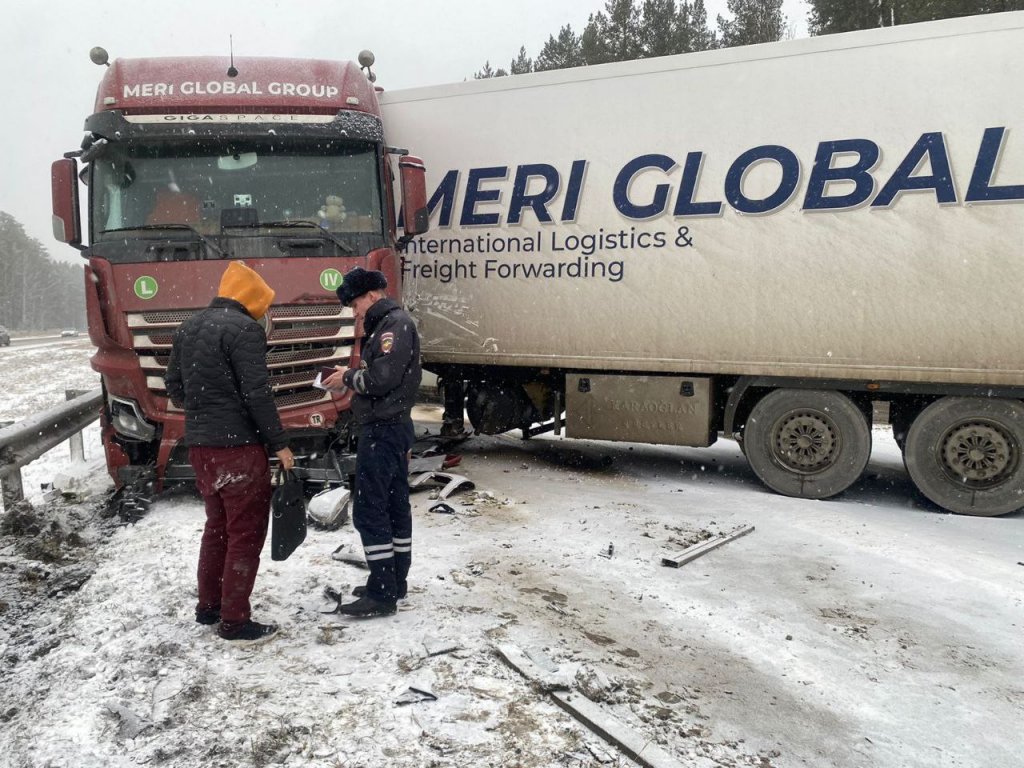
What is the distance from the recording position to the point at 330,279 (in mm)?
6438

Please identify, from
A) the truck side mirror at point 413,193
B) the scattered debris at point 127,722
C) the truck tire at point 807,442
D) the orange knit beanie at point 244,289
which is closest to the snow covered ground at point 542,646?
the scattered debris at point 127,722

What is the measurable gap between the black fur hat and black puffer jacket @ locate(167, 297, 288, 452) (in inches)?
22.3

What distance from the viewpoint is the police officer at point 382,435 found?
167 inches

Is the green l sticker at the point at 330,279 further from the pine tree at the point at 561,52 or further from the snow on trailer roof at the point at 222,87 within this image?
the pine tree at the point at 561,52

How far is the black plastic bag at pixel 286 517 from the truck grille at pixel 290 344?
2.09m

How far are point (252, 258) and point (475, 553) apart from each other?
302cm

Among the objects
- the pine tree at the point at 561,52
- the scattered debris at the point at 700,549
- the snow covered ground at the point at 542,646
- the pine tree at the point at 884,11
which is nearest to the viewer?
the snow covered ground at the point at 542,646

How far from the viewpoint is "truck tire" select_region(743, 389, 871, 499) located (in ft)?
23.6

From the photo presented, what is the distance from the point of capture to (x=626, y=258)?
7.62m

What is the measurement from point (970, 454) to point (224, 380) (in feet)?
20.4

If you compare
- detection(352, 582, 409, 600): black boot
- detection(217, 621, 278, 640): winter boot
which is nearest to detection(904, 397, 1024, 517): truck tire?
detection(352, 582, 409, 600): black boot

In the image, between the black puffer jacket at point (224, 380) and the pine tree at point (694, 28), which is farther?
the pine tree at point (694, 28)

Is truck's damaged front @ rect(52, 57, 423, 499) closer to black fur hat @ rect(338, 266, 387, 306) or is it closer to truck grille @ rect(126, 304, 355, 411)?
truck grille @ rect(126, 304, 355, 411)

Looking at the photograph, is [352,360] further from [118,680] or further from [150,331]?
[118,680]
